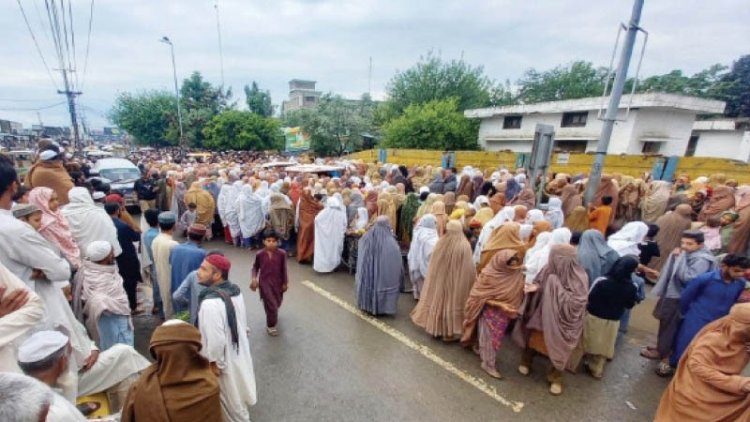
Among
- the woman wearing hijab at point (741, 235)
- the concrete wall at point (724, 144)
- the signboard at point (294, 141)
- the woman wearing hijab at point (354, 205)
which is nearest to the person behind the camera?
the woman wearing hijab at point (741, 235)

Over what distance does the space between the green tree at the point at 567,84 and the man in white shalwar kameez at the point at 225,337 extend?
120ft

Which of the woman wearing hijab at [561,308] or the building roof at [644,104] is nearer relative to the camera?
the woman wearing hijab at [561,308]

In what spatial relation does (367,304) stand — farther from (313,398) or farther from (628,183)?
(628,183)

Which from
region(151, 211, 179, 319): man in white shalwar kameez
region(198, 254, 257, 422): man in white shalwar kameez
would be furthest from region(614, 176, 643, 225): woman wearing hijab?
region(151, 211, 179, 319): man in white shalwar kameez

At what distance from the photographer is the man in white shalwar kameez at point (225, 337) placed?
2.33 meters

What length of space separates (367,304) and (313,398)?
173 cm

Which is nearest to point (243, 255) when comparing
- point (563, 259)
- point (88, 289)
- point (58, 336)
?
point (88, 289)

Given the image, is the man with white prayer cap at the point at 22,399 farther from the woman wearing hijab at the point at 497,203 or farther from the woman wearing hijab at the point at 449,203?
the woman wearing hijab at the point at 449,203

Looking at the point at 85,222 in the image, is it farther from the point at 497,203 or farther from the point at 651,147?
the point at 651,147

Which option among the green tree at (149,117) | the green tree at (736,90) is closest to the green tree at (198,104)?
the green tree at (149,117)

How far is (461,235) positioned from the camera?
13.7 ft

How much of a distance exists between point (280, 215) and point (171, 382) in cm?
550

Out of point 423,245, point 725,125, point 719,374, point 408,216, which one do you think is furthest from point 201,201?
point 725,125

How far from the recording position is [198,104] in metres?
31.6
